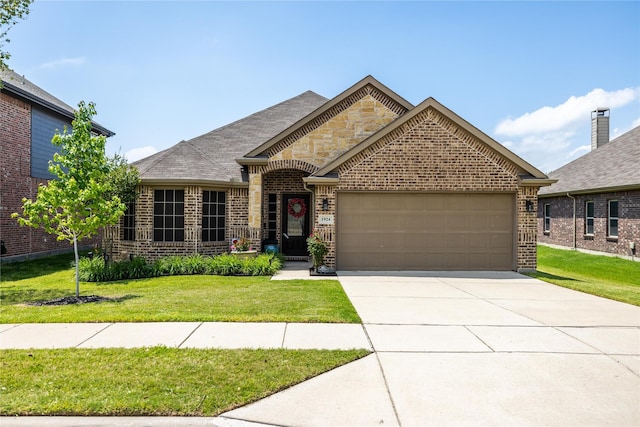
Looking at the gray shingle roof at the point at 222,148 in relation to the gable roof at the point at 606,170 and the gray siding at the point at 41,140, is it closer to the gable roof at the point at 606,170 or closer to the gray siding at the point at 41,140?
the gray siding at the point at 41,140

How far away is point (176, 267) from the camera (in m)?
13.0

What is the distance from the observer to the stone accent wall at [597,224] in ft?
57.3

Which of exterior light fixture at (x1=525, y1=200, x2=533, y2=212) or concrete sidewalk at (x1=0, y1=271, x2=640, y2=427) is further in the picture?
exterior light fixture at (x1=525, y1=200, x2=533, y2=212)

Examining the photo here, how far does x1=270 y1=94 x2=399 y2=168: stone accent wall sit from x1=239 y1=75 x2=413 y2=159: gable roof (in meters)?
0.26

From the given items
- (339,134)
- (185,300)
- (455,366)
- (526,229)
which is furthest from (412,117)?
(455,366)

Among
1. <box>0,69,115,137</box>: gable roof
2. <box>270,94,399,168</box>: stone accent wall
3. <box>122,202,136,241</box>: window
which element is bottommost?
<box>122,202,136,241</box>: window

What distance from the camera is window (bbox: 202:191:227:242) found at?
14.5 m

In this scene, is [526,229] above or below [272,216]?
below

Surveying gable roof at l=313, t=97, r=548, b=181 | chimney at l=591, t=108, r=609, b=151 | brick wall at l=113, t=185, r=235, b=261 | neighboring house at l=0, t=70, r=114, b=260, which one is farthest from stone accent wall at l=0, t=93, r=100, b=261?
chimney at l=591, t=108, r=609, b=151

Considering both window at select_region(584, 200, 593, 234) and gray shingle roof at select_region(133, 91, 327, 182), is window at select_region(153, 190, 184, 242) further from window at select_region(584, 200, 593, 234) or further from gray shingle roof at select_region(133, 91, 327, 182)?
window at select_region(584, 200, 593, 234)

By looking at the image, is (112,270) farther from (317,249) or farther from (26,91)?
(26,91)

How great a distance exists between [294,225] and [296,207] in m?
0.78

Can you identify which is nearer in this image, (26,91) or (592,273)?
(592,273)

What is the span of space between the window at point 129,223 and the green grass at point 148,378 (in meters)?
9.42
